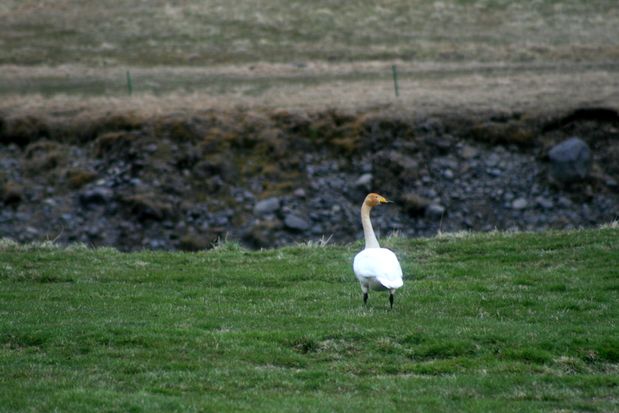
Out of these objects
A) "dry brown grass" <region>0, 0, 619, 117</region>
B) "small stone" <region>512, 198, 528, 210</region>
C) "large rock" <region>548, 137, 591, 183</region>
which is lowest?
"small stone" <region>512, 198, 528, 210</region>

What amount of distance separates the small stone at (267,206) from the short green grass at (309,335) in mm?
16783

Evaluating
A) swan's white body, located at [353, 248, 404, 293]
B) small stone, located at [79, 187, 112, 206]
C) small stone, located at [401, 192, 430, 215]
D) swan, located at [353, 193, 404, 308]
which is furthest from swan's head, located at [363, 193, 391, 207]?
small stone, located at [79, 187, 112, 206]

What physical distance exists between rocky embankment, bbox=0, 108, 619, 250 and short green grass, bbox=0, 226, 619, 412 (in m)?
16.4

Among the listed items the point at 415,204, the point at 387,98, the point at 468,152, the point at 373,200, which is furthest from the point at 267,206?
the point at 373,200

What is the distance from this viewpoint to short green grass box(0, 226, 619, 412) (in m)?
12.5

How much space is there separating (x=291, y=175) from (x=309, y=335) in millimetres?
26893

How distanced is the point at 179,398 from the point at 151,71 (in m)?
44.0

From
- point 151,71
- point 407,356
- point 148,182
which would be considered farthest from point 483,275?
point 151,71

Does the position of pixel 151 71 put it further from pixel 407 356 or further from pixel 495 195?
pixel 407 356

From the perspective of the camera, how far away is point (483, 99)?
4547 centimetres

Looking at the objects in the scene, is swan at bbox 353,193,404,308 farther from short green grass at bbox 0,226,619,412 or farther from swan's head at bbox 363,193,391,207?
swan's head at bbox 363,193,391,207

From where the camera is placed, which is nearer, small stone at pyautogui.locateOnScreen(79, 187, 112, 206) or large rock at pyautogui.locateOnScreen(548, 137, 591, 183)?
large rock at pyautogui.locateOnScreen(548, 137, 591, 183)

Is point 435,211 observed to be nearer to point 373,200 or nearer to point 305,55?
point 373,200

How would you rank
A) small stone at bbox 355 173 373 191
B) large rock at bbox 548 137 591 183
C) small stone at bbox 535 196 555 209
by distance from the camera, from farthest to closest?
small stone at bbox 355 173 373 191 → large rock at bbox 548 137 591 183 → small stone at bbox 535 196 555 209
